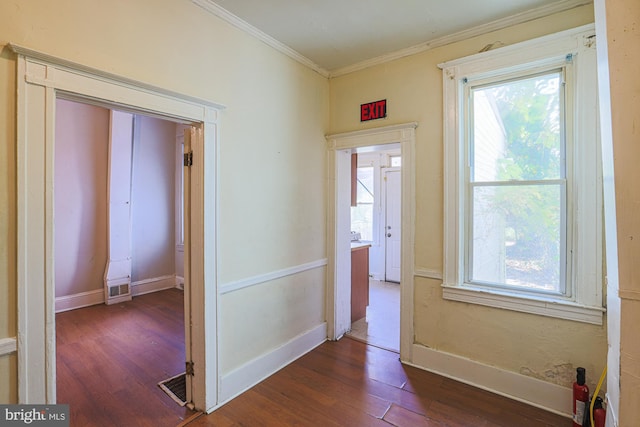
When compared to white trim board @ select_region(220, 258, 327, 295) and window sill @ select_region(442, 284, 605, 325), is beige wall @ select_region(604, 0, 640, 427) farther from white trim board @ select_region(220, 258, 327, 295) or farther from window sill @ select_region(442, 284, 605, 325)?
white trim board @ select_region(220, 258, 327, 295)

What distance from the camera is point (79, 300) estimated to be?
405 cm

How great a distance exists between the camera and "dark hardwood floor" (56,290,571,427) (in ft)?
6.51

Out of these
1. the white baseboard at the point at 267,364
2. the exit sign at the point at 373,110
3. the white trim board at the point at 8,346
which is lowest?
the white baseboard at the point at 267,364

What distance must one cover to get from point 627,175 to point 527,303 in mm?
1287

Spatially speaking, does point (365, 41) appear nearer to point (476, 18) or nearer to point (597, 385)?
point (476, 18)

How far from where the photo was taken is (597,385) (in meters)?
1.94

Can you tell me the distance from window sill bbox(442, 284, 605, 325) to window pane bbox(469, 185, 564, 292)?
11 cm

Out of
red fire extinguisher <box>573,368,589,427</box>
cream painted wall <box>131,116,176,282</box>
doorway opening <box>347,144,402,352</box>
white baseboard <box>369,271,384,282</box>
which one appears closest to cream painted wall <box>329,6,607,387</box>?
red fire extinguisher <box>573,368,589,427</box>

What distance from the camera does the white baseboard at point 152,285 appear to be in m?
4.62

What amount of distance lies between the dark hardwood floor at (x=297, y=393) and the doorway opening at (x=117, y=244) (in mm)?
24

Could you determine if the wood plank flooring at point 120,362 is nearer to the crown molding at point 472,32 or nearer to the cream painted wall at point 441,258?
the cream painted wall at point 441,258

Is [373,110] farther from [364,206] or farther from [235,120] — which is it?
[364,206]

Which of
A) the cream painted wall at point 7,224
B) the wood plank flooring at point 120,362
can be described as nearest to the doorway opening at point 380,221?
the wood plank flooring at point 120,362

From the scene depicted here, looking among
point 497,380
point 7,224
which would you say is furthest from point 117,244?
point 497,380
